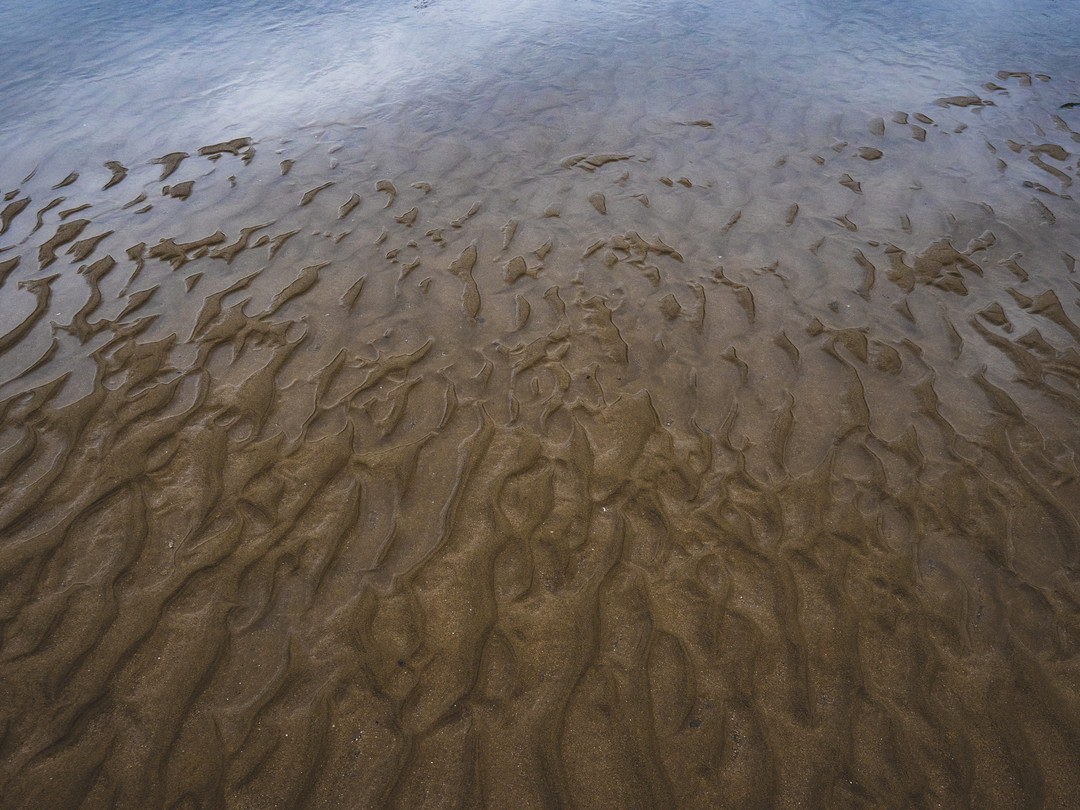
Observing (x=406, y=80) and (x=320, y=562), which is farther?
(x=406, y=80)

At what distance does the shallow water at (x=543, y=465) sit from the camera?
2.08 metres

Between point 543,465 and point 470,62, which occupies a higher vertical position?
point 470,62

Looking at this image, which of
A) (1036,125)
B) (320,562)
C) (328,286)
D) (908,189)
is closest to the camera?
(320,562)

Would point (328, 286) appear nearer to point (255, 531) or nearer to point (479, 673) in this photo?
point (255, 531)

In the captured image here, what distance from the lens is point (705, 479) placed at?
9.55ft

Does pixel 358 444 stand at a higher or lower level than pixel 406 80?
lower

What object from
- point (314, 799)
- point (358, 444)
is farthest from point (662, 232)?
point (314, 799)

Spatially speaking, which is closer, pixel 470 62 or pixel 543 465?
pixel 543 465

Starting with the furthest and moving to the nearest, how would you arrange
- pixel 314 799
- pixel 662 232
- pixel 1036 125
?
1. pixel 1036 125
2. pixel 662 232
3. pixel 314 799

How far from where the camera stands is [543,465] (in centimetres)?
299

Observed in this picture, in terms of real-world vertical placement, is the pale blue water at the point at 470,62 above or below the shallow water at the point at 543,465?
above

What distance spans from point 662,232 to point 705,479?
2582mm

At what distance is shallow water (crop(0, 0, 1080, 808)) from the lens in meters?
2.08

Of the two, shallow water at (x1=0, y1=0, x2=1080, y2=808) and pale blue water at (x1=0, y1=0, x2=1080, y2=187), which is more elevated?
pale blue water at (x1=0, y1=0, x2=1080, y2=187)
